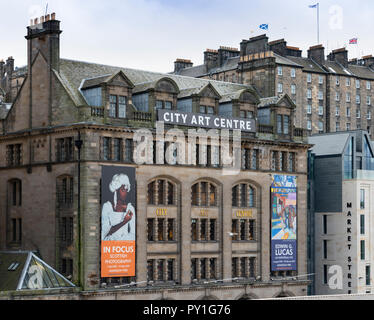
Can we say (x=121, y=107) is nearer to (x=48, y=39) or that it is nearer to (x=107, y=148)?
(x=107, y=148)

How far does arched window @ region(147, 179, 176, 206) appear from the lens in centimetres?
7469

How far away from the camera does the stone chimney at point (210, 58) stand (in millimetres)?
133500

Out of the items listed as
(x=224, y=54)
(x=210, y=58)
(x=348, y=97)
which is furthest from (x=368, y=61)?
(x=210, y=58)

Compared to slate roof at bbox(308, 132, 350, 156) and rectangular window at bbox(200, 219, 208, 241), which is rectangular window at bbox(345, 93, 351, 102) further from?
rectangular window at bbox(200, 219, 208, 241)

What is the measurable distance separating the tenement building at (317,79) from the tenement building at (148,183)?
41.6 meters

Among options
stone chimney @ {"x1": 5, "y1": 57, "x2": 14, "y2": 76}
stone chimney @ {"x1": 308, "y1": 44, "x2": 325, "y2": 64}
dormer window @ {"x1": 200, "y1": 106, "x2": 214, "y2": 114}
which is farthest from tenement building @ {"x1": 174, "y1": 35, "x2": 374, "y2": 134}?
dormer window @ {"x1": 200, "y1": 106, "x2": 214, "y2": 114}

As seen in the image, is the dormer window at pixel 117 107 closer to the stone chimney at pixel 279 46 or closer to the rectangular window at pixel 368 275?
the rectangular window at pixel 368 275

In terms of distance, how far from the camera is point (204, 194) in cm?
7856

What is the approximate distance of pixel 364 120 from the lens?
148 metres

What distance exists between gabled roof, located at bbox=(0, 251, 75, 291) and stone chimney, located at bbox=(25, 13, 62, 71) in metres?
16.4

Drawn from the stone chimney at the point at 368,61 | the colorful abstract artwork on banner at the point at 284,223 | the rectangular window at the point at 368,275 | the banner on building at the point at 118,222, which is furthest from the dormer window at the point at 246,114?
the stone chimney at the point at 368,61

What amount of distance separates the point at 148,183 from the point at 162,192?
2010 mm
